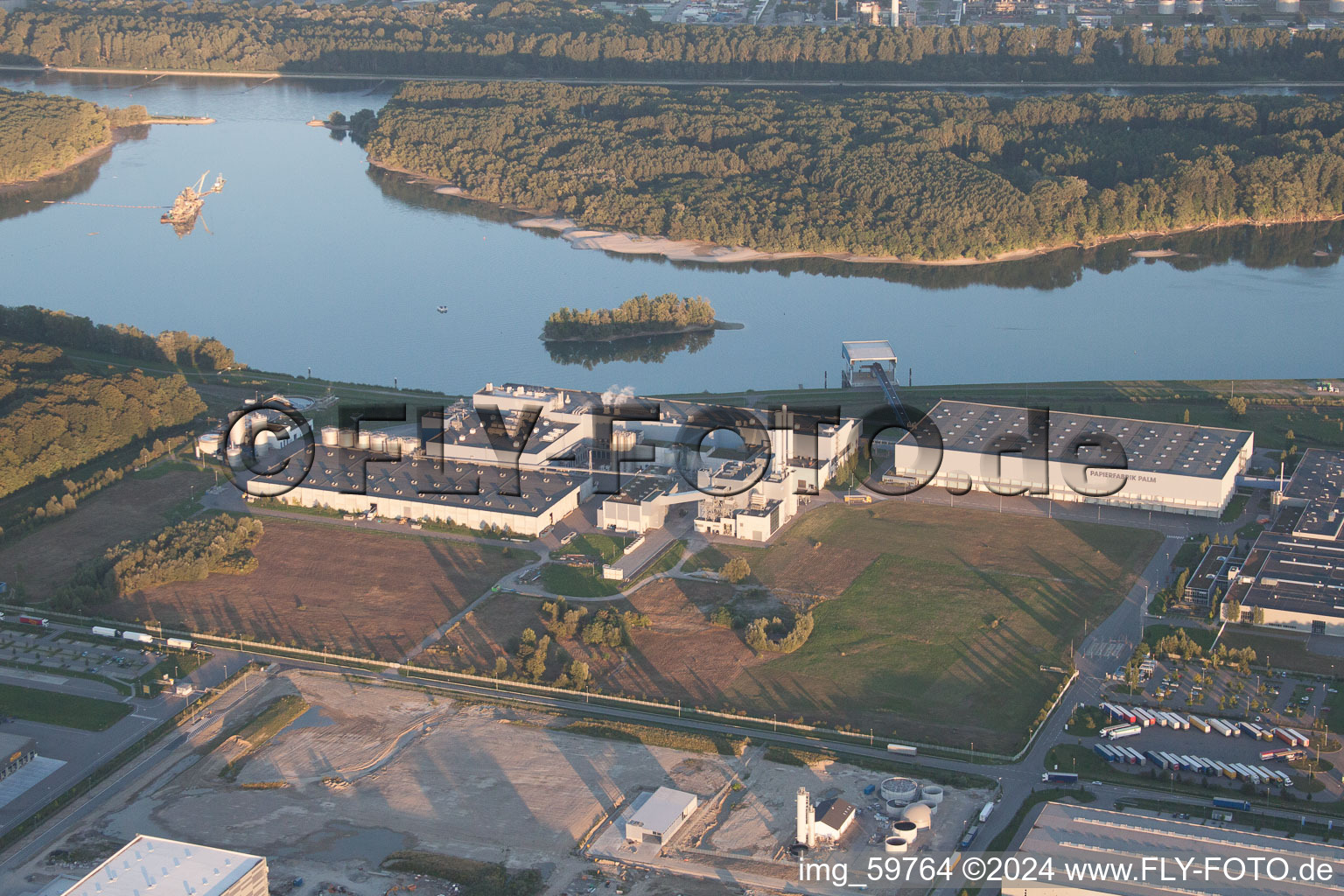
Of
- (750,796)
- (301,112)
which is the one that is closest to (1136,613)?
(750,796)

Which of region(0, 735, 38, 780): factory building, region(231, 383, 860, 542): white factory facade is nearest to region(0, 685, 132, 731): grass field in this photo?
region(0, 735, 38, 780): factory building

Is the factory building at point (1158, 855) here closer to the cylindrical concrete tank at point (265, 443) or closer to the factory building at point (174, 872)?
the factory building at point (174, 872)

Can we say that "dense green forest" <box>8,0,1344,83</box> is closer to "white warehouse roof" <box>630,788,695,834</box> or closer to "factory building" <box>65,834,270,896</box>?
"white warehouse roof" <box>630,788,695,834</box>

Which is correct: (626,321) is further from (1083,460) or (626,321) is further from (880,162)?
(880,162)

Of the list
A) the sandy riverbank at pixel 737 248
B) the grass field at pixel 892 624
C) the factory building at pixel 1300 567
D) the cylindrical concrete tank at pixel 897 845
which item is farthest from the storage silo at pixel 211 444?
the factory building at pixel 1300 567

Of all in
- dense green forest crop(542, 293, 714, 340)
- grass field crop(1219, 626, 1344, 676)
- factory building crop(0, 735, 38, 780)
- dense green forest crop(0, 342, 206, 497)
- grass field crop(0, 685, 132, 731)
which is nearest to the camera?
factory building crop(0, 735, 38, 780)
